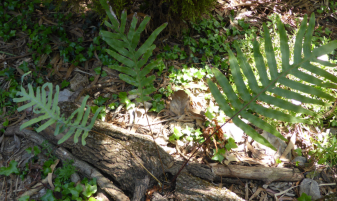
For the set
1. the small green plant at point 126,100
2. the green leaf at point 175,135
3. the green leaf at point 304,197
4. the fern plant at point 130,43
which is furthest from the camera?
the small green plant at point 126,100

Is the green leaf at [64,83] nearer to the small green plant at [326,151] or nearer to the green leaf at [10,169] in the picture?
the green leaf at [10,169]

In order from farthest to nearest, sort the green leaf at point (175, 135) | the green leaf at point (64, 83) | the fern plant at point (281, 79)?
the green leaf at point (64, 83)
the green leaf at point (175, 135)
the fern plant at point (281, 79)

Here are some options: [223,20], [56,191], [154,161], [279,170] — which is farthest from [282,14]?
[56,191]

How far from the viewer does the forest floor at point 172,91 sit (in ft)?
6.70

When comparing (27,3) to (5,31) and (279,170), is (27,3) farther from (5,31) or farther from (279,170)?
(279,170)

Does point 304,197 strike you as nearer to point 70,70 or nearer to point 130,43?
point 130,43

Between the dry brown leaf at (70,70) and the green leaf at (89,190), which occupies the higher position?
the dry brown leaf at (70,70)

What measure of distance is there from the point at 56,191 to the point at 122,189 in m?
0.60

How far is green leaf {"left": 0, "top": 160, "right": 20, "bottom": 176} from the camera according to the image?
204 centimetres

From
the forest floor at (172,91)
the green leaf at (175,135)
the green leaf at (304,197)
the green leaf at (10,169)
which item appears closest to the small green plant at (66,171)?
the forest floor at (172,91)

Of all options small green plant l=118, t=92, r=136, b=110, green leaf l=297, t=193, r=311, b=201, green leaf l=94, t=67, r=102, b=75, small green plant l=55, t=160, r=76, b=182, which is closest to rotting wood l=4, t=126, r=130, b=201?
small green plant l=55, t=160, r=76, b=182

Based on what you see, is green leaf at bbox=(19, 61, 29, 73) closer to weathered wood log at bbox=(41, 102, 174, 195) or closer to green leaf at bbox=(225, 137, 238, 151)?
weathered wood log at bbox=(41, 102, 174, 195)

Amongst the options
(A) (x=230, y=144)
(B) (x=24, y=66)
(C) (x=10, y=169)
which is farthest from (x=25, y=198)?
(A) (x=230, y=144)

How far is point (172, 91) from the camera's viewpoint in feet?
8.48
